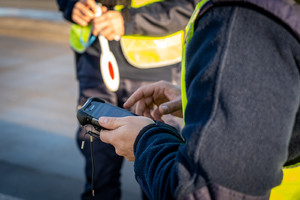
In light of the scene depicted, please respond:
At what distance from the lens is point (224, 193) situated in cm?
85

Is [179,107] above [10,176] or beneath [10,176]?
above

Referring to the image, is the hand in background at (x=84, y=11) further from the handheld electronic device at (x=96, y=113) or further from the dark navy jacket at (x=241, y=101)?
the dark navy jacket at (x=241, y=101)

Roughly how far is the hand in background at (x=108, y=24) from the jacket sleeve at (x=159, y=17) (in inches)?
2.1

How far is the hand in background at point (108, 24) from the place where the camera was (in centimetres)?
203

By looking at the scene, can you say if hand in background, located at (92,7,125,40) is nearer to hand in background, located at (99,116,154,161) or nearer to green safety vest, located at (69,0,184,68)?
green safety vest, located at (69,0,184,68)

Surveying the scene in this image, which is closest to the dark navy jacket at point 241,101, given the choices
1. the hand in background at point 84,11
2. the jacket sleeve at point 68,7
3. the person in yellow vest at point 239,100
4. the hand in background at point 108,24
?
the person in yellow vest at point 239,100

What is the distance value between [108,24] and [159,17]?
0.29 meters

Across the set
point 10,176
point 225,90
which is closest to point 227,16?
point 225,90

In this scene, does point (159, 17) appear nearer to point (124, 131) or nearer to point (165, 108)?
point (165, 108)

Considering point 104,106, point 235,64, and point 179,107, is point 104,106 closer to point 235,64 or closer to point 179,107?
point 179,107

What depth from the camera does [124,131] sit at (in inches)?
43.6

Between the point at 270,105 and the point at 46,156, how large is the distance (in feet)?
9.49

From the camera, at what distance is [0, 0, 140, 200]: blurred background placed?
9.83 feet

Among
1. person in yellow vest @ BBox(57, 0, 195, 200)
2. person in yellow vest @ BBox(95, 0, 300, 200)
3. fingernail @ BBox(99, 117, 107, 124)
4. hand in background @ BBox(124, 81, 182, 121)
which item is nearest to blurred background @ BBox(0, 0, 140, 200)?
person in yellow vest @ BBox(57, 0, 195, 200)
